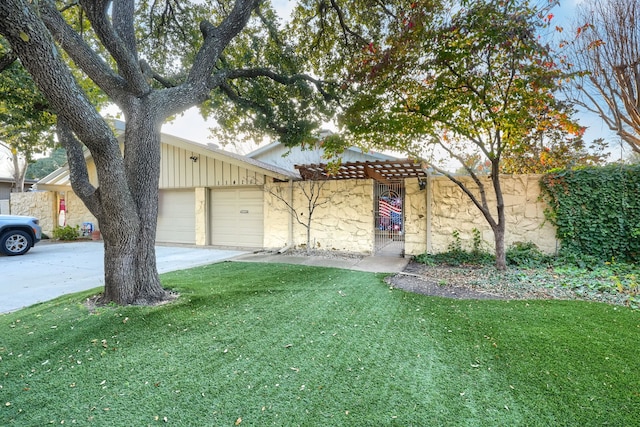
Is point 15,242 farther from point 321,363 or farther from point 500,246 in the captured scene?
point 500,246

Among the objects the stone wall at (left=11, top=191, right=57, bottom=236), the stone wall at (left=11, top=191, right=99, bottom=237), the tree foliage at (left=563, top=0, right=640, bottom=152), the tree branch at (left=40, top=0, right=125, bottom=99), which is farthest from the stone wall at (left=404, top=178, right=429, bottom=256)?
the stone wall at (left=11, top=191, right=57, bottom=236)

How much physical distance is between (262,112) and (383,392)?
18.3 ft

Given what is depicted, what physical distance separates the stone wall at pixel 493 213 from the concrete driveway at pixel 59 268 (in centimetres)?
543

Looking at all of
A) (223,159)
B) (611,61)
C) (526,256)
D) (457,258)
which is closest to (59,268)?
(223,159)

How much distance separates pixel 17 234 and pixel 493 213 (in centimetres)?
1219

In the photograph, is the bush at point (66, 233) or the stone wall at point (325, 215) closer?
the stone wall at point (325, 215)

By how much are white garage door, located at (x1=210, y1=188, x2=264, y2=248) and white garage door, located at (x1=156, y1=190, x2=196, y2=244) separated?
0.93m

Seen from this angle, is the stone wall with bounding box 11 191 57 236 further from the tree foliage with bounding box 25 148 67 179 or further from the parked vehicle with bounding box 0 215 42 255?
the tree foliage with bounding box 25 148 67 179

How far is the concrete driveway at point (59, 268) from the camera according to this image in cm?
461

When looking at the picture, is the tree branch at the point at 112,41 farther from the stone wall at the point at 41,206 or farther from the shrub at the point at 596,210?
the stone wall at the point at 41,206

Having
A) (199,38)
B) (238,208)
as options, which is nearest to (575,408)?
(199,38)

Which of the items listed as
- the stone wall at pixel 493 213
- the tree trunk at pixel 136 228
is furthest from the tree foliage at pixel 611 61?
the tree trunk at pixel 136 228

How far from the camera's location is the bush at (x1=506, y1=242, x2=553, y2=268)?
6.34m

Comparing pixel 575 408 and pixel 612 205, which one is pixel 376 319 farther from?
pixel 612 205
